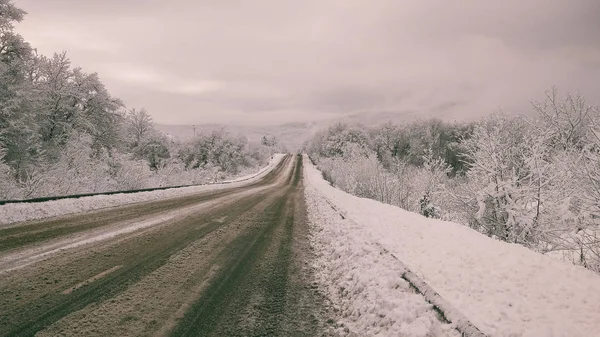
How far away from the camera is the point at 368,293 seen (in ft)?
18.3

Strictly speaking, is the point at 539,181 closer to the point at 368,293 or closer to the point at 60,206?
the point at 368,293

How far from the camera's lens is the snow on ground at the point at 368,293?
4.35m

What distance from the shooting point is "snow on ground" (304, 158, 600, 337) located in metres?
4.09

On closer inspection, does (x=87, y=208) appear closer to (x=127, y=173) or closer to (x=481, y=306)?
(x=481, y=306)

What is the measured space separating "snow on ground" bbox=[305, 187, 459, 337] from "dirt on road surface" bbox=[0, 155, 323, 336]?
47 centimetres

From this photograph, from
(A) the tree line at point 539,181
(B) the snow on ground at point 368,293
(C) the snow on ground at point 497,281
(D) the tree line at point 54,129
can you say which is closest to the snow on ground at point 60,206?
(D) the tree line at point 54,129

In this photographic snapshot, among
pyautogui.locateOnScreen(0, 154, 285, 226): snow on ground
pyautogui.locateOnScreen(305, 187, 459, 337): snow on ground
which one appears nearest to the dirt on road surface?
pyautogui.locateOnScreen(305, 187, 459, 337): snow on ground

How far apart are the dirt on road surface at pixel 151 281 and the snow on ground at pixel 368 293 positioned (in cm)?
47

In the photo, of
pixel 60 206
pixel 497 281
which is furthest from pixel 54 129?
pixel 497 281

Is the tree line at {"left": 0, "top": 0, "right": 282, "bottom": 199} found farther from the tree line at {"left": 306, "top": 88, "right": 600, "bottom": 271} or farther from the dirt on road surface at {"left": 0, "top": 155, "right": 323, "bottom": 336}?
the tree line at {"left": 306, "top": 88, "right": 600, "bottom": 271}

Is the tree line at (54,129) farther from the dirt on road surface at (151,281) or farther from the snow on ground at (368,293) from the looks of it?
the snow on ground at (368,293)

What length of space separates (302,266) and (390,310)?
9.65ft

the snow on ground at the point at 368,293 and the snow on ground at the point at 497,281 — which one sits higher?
the snow on ground at the point at 497,281

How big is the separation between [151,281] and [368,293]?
3.99m
